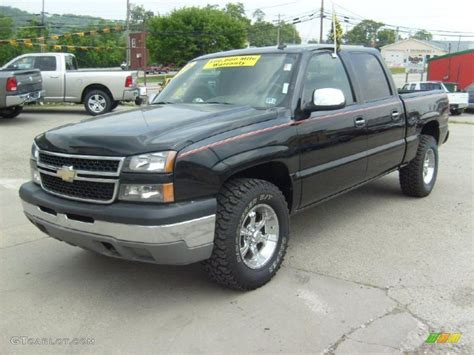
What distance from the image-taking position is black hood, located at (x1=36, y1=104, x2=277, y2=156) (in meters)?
3.25

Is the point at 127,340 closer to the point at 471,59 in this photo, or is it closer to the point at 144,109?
the point at 144,109

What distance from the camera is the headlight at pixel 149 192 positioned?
3156 mm

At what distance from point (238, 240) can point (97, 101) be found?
12.9 m

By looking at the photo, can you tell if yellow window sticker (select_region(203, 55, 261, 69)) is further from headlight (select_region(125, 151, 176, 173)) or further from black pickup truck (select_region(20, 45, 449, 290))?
headlight (select_region(125, 151, 176, 173))

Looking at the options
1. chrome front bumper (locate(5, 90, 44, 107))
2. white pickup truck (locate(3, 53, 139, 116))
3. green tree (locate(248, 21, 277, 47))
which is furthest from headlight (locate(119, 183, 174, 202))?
green tree (locate(248, 21, 277, 47))

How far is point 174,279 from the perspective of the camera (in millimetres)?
3994

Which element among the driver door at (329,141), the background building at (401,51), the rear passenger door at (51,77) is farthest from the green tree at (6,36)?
the driver door at (329,141)

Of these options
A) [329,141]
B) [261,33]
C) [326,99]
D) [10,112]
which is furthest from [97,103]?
[261,33]

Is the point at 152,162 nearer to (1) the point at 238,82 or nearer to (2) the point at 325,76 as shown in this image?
(1) the point at 238,82

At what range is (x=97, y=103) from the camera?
607 inches

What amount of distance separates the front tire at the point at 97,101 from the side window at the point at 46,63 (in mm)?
1376

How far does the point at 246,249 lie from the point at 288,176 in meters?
0.71

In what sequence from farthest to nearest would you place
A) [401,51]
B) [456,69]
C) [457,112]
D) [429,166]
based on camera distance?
[401,51] < [456,69] < [457,112] < [429,166]

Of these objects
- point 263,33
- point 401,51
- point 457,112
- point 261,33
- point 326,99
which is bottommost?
point 457,112
